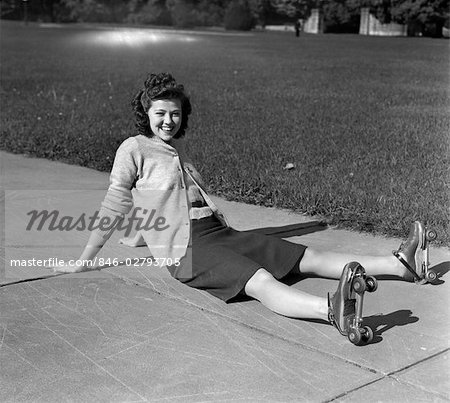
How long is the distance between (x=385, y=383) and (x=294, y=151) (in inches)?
179

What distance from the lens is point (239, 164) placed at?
6.77 m

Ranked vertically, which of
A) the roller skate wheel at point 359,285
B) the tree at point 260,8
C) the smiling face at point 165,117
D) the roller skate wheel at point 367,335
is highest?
the tree at point 260,8

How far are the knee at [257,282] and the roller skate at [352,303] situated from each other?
0.43 metres

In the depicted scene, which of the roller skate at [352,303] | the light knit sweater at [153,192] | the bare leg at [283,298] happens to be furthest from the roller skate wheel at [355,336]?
the light knit sweater at [153,192]

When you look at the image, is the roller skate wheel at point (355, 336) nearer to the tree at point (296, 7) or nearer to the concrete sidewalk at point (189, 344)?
the concrete sidewalk at point (189, 344)

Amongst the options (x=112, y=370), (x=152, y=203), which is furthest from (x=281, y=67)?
(x=112, y=370)

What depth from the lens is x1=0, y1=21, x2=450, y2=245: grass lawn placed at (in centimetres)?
563

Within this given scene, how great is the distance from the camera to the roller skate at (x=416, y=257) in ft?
12.8

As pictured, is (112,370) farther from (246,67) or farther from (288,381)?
(246,67)

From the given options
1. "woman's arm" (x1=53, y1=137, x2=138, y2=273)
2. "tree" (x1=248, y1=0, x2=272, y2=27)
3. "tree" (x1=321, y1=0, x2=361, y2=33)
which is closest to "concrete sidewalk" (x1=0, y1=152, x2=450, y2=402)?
"woman's arm" (x1=53, y1=137, x2=138, y2=273)

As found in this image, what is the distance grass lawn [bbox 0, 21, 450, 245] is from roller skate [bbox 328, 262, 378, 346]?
1.61 metres

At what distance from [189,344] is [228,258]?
0.62m

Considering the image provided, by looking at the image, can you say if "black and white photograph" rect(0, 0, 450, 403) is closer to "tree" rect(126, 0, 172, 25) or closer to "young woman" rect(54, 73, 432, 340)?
"young woman" rect(54, 73, 432, 340)

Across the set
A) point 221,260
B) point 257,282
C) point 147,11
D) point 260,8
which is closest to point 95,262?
point 221,260
